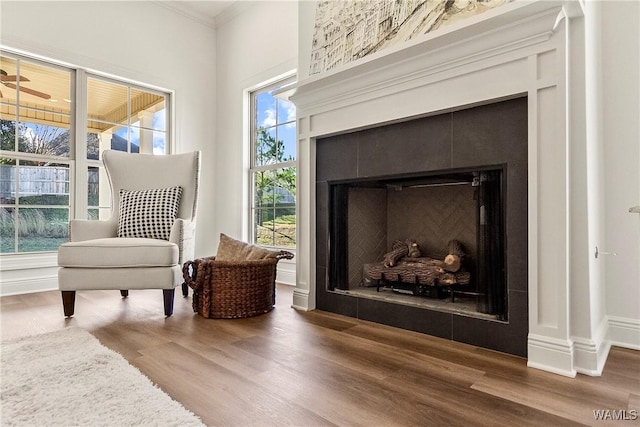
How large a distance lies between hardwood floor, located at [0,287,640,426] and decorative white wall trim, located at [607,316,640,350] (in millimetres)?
68

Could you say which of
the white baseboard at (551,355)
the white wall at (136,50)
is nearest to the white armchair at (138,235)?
the white wall at (136,50)

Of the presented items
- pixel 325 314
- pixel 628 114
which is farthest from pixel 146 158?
pixel 628 114

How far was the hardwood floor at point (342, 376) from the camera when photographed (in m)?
1.14

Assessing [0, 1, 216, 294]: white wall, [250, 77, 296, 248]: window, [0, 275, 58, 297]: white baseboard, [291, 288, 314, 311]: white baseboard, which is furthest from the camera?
[250, 77, 296, 248]: window

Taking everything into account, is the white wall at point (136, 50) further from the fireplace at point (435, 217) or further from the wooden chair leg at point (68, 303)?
the fireplace at point (435, 217)

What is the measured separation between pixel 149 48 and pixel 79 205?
67.3 inches

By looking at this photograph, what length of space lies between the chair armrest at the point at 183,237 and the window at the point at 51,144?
4.67ft

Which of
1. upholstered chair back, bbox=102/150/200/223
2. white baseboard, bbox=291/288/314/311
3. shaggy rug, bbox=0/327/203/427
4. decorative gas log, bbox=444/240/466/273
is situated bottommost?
shaggy rug, bbox=0/327/203/427

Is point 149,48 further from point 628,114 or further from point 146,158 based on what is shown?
point 628,114

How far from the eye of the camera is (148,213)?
8.92ft

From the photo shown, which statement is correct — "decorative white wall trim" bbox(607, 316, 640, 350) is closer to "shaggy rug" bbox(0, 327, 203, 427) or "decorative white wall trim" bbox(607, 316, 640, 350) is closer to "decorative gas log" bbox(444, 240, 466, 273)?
"decorative gas log" bbox(444, 240, 466, 273)

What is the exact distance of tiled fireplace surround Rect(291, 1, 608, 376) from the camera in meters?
1.48

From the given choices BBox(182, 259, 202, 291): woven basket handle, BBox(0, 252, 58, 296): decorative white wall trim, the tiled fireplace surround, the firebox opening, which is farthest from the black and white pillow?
the tiled fireplace surround

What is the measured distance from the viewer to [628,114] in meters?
1.83
